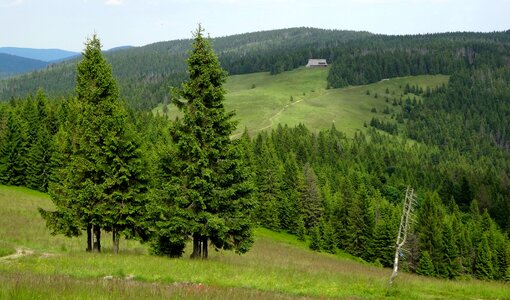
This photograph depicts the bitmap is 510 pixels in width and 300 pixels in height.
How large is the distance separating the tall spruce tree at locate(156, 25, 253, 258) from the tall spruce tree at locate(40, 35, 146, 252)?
2.68 metres

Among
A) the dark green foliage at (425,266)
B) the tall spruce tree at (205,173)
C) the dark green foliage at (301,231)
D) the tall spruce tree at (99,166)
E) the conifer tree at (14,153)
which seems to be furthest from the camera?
the dark green foliage at (301,231)

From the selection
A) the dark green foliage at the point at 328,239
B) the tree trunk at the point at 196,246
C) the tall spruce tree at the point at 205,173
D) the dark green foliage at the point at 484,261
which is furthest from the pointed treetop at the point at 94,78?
the dark green foliage at the point at 484,261

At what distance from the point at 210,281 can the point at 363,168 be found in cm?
12957

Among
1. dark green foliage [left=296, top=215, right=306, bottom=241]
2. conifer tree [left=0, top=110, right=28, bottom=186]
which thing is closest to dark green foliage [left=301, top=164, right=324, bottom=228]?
dark green foliage [left=296, top=215, right=306, bottom=241]

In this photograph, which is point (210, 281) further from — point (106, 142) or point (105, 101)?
point (105, 101)

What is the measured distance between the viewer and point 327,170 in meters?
130

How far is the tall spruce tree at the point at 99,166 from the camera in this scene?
26767 mm

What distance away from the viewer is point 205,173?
2469 cm

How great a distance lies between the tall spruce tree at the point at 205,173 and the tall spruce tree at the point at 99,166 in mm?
2682

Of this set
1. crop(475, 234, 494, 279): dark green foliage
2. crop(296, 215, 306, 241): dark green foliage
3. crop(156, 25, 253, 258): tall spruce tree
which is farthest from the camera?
crop(296, 215, 306, 241): dark green foliage

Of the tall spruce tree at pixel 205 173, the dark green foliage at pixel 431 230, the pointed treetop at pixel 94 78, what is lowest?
the dark green foliage at pixel 431 230

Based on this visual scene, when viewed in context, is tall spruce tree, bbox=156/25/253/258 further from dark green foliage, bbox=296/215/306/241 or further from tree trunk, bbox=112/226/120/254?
dark green foliage, bbox=296/215/306/241

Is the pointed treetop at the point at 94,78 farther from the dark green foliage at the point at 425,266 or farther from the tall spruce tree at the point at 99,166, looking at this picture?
the dark green foliage at the point at 425,266

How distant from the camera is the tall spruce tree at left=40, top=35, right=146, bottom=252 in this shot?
2677 cm
